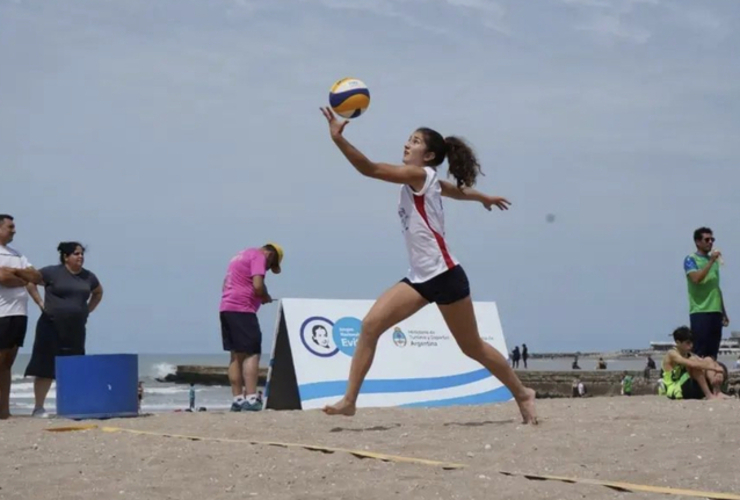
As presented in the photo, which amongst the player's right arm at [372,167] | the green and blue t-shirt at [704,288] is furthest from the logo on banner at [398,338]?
the player's right arm at [372,167]

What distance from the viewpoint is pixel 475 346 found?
7699 mm

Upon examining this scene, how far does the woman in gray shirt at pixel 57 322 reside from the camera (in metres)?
10.6

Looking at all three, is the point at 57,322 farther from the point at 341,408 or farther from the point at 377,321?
the point at 377,321

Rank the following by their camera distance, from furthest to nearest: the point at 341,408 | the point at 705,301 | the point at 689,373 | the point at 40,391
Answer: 1. the point at 705,301
2. the point at 689,373
3. the point at 40,391
4. the point at 341,408

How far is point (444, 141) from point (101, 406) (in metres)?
4.09

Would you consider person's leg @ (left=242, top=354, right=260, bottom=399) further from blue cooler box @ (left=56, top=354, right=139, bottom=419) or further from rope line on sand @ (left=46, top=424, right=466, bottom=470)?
rope line on sand @ (left=46, top=424, right=466, bottom=470)

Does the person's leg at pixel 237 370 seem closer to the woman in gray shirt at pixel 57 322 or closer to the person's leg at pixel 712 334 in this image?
the woman in gray shirt at pixel 57 322

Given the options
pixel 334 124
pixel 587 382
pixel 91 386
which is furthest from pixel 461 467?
pixel 587 382

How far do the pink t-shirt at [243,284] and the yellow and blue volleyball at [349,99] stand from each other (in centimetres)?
382

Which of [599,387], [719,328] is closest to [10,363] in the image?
[719,328]

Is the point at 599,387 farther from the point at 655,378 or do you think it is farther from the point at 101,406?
the point at 101,406

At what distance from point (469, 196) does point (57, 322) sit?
14.9 ft

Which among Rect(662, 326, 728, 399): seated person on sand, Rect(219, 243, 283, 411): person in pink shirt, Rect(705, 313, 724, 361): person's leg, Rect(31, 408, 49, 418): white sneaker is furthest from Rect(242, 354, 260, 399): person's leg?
Rect(705, 313, 724, 361): person's leg

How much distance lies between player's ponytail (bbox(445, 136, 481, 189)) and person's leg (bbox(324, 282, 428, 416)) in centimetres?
88
